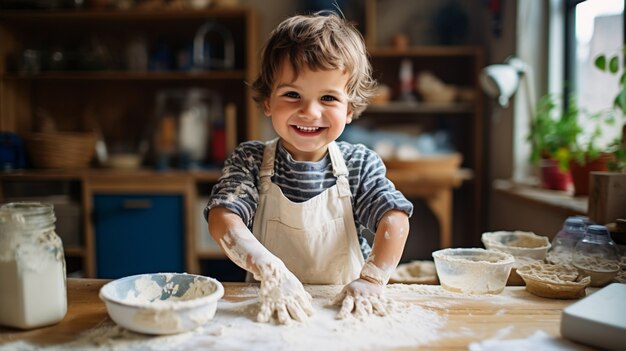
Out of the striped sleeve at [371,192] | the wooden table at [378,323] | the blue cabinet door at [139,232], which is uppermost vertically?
the striped sleeve at [371,192]

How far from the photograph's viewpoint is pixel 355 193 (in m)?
1.20

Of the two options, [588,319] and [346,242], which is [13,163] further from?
[588,319]

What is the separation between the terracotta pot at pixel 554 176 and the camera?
7.18ft

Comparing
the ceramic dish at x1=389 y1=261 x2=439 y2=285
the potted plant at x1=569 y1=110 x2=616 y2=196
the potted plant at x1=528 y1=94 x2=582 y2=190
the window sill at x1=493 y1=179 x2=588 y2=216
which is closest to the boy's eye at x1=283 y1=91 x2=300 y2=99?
the ceramic dish at x1=389 y1=261 x2=439 y2=285

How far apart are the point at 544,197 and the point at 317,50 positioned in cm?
141

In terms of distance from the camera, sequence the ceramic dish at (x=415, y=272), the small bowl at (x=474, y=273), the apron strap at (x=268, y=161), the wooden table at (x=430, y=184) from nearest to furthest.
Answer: the small bowl at (x=474, y=273) < the apron strap at (x=268, y=161) < the ceramic dish at (x=415, y=272) < the wooden table at (x=430, y=184)

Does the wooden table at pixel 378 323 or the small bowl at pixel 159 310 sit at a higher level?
the small bowl at pixel 159 310

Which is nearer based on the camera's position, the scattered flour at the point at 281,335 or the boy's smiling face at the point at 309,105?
the scattered flour at the point at 281,335

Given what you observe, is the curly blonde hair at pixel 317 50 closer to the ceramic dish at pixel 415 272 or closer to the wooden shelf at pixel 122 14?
the ceramic dish at pixel 415 272

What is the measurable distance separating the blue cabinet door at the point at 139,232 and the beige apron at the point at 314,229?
180 cm

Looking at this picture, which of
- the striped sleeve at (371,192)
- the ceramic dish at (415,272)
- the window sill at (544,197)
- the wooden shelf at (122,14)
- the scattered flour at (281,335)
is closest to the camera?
the scattered flour at (281,335)

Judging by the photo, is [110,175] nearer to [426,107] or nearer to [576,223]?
[426,107]

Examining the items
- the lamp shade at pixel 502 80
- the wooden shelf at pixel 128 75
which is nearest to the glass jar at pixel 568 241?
the lamp shade at pixel 502 80

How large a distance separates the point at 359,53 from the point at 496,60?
214 cm
